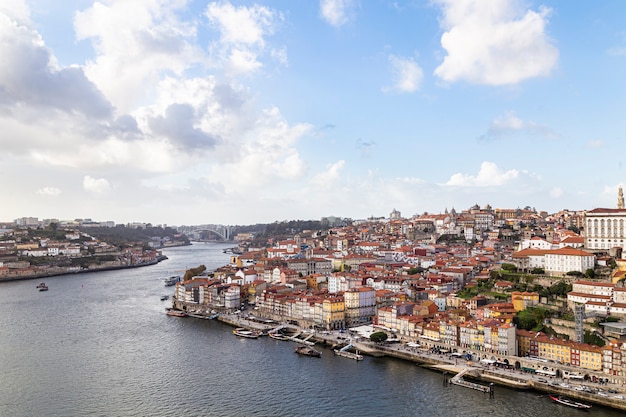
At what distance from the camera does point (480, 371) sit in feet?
52.0

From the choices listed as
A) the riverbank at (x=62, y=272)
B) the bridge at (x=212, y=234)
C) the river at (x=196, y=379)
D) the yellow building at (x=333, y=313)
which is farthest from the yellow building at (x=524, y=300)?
the bridge at (x=212, y=234)

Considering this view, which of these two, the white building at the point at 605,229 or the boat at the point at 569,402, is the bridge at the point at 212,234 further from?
the boat at the point at 569,402

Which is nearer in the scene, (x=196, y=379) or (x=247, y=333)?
(x=196, y=379)

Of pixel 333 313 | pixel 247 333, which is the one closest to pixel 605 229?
pixel 333 313

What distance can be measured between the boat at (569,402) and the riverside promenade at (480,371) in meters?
0.20

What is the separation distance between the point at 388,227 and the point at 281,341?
32817 millimetres

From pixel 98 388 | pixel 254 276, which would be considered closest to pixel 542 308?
pixel 98 388

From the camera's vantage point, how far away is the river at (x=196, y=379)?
13.6 m

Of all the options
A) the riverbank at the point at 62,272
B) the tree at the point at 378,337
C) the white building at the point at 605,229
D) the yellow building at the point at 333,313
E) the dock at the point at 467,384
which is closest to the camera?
the dock at the point at 467,384

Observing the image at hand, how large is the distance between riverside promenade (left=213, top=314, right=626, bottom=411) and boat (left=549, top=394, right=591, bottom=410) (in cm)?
20

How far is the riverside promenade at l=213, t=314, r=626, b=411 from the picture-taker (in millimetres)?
13500

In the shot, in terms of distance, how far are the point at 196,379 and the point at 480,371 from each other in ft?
27.1

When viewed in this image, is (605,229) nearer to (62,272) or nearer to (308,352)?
(308,352)

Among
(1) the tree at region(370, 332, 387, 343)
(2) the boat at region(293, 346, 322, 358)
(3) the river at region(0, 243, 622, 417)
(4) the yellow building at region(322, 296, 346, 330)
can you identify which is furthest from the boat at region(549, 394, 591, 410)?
(4) the yellow building at region(322, 296, 346, 330)
